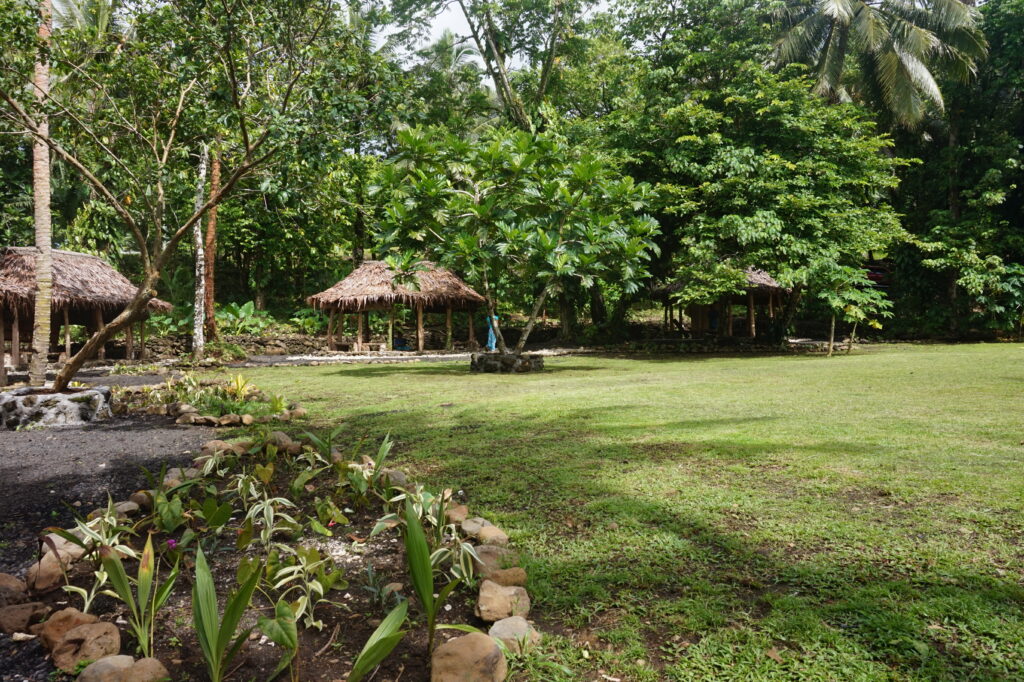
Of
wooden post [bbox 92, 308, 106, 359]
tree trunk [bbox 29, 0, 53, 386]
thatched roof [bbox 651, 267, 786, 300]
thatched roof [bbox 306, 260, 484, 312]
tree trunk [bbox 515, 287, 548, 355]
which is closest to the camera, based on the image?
tree trunk [bbox 29, 0, 53, 386]

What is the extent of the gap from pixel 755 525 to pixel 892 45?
21.4m

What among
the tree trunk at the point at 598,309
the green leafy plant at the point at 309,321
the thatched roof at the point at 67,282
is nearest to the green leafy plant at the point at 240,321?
the green leafy plant at the point at 309,321

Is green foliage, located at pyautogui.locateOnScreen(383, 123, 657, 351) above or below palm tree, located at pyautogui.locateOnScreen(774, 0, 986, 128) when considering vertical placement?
below

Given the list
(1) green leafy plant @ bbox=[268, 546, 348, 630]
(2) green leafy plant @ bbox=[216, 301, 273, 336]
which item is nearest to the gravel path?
(1) green leafy plant @ bbox=[268, 546, 348, 630]

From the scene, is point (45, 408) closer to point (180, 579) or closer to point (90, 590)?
point (90, 590)

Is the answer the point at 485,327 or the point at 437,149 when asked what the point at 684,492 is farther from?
Answer: the point at 485,327

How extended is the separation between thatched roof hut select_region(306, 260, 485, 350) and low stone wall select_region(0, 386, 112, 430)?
12.2m

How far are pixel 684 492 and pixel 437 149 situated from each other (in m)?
8.38

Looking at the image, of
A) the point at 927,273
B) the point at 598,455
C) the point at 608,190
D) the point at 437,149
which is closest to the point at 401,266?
the point at 437,149

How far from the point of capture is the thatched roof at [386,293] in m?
18.6

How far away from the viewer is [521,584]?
2.13 metres

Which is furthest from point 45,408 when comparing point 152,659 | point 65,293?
point 65,293

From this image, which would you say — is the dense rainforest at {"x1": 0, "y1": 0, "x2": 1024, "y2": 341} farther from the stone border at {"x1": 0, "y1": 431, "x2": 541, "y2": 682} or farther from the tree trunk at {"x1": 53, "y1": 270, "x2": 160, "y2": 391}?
the stone border at {"x1": 0, "y1": 431, "x2": 541, "y2": 682}

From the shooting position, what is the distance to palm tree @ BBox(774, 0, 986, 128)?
18344 mm
